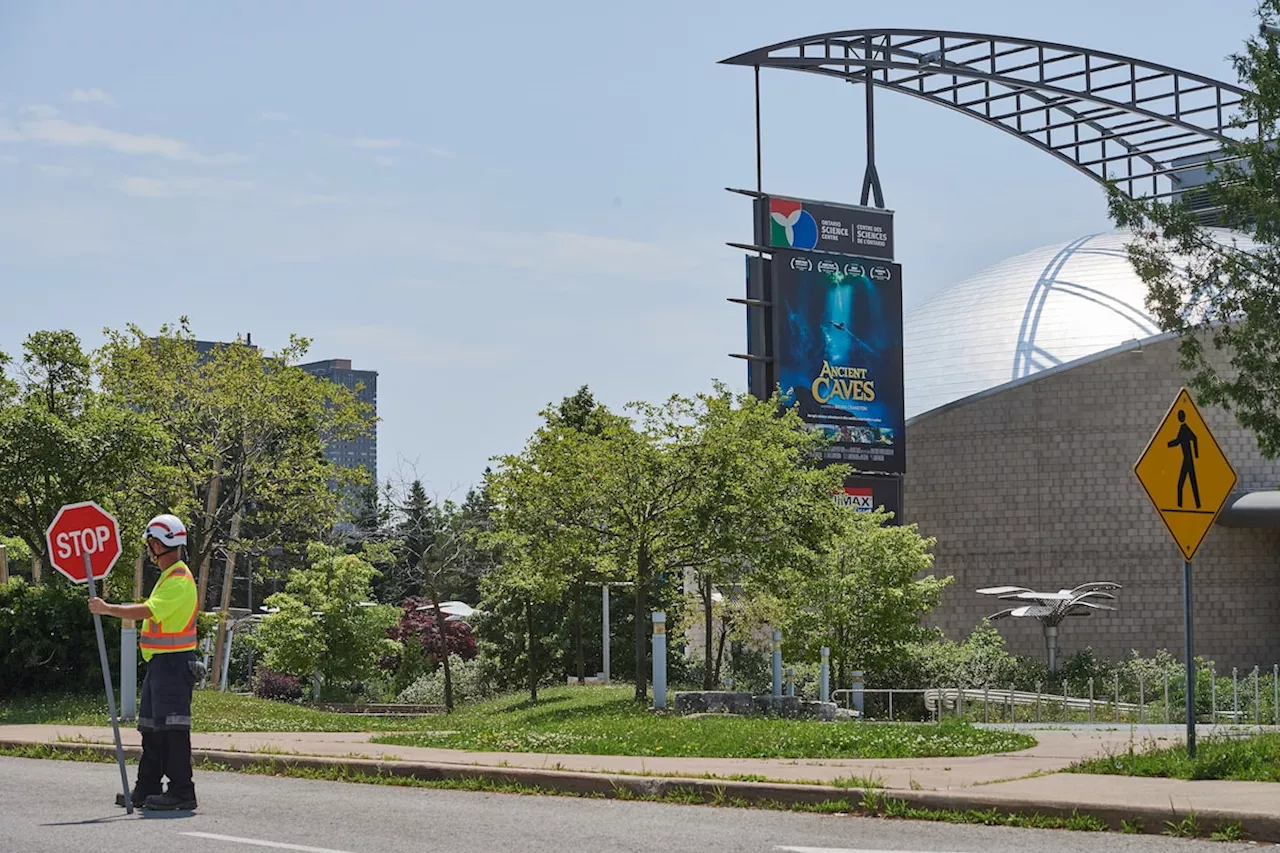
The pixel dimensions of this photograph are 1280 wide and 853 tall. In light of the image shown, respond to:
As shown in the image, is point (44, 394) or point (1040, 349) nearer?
point (44, 394)

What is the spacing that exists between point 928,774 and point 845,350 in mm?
35086

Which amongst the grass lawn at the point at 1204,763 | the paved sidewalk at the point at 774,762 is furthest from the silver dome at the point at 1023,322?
the grass lawn at the point at 1204,763

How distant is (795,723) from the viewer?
17078 millimetres

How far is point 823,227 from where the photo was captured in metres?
47.3

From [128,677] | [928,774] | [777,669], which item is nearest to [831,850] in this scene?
[928,774]

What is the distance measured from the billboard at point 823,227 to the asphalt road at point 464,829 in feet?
115

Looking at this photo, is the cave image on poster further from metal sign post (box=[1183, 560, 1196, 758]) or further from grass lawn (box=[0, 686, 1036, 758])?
metal sign post (box=[1183, 560, 1196, 758])

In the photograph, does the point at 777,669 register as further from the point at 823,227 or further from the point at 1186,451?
the point at 823,227

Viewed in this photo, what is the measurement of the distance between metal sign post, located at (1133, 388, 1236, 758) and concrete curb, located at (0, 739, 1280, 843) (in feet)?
7.82

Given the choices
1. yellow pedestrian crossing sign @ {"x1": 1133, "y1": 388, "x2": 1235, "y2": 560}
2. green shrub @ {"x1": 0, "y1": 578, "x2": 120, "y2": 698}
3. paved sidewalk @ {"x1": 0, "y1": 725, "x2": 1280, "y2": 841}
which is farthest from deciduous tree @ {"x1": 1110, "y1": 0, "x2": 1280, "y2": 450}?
green shrub @ {"x1": 0, "y1": 578, "x2": 120, "y2": 698}

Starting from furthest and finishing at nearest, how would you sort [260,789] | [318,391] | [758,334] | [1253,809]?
[758,334]
[318,391]
[260,789]
[1253,809]

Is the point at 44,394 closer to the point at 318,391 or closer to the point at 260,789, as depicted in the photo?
the point at 318,391

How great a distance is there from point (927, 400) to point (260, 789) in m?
46.3

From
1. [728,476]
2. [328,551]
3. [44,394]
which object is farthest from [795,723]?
[328,551]
